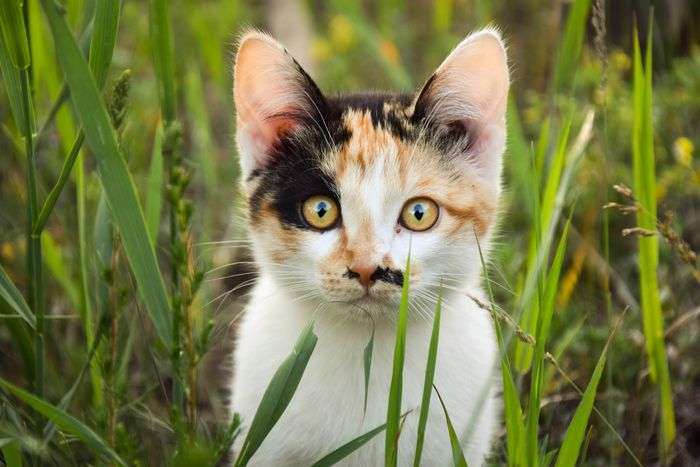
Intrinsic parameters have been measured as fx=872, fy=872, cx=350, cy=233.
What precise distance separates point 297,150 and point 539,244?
55 centimetres

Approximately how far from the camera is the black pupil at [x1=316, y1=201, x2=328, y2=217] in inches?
64.6

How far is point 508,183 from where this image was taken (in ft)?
10.5

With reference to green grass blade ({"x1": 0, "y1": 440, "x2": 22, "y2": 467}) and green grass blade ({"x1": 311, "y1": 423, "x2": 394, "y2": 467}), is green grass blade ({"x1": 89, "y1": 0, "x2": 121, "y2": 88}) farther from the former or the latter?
green grass blade ({"x1": 311, "y1": 423, "x2": 394, "y2": 467})

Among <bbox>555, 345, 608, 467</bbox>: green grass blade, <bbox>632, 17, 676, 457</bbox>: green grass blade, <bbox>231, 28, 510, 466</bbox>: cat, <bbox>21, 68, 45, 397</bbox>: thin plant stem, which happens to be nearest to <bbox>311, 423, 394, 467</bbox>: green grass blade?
<bbox>231, 28, 510, 466</bbox>: cat

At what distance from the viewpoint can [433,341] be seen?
4.41 feet

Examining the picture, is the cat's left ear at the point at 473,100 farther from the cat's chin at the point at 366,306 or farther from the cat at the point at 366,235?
the cat's chin at the point at 366,306

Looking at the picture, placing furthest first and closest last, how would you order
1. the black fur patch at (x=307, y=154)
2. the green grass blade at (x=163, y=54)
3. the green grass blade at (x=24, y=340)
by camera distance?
the black fur patch at (x=307, y=154) < the green grass blade at (x=24, y=340) < the green grass blade at (x=163, y=54)

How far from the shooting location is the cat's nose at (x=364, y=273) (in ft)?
4.95

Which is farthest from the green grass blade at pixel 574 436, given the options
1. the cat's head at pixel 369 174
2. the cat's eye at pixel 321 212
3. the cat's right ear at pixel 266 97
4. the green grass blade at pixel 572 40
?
the cat's right ear at pixel 266 97

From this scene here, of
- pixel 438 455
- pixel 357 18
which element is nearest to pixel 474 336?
pixel 438 455

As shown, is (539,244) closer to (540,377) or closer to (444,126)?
(540,377)

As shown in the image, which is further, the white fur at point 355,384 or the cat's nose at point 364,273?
the white fur at point 355,384

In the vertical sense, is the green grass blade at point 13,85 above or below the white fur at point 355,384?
above

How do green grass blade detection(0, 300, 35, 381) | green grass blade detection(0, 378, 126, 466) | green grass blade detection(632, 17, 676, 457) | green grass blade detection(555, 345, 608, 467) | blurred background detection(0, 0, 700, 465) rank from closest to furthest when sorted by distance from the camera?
green grass blade detection(0, 378, 126, 466) → green grass blade detection(555, 345, 608, 467) → green grass blade detection(0, 300, 35, 381) → green grass blade detection(632, 17, 676, 457) → blurred background detection(0, 0, 700, 465)
